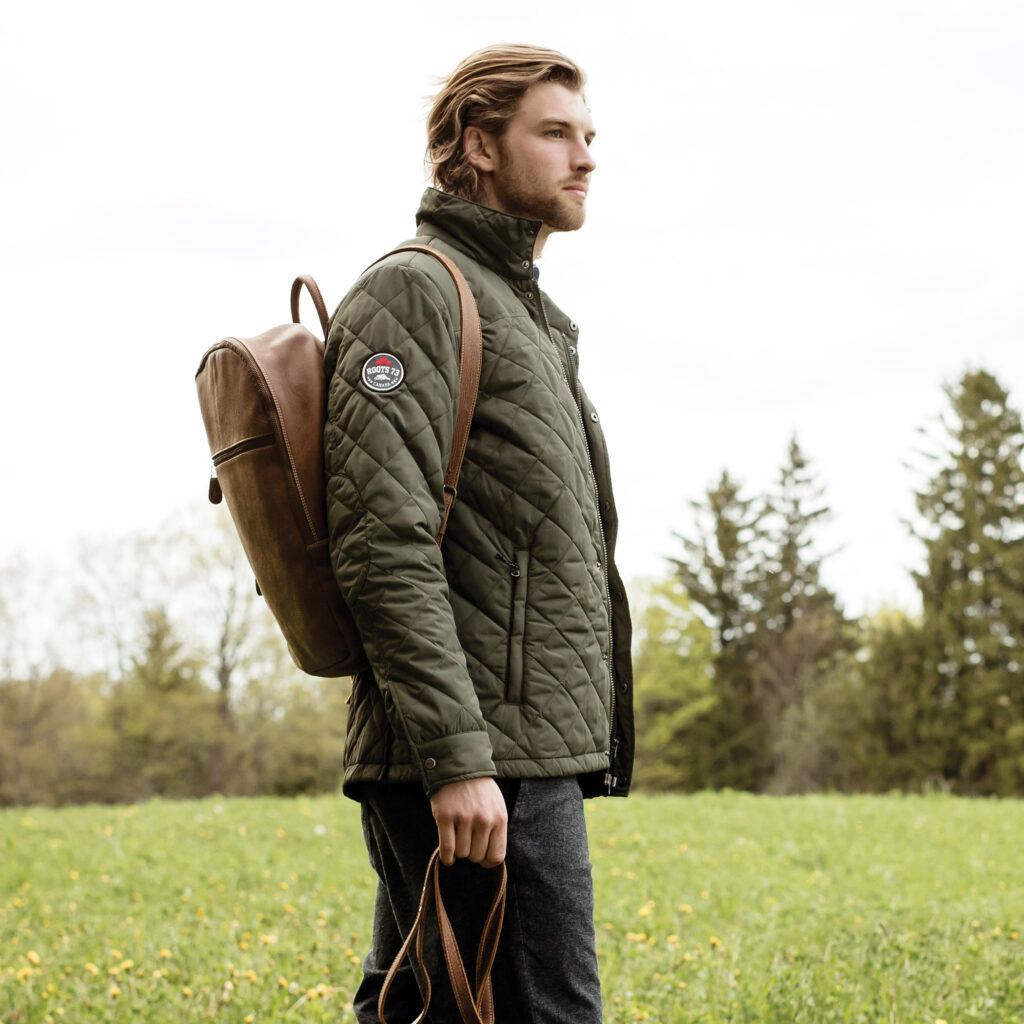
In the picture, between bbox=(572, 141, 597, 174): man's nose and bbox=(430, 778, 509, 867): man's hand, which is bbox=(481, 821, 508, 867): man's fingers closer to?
bbox=(430, 778, 509, 867): man's hand

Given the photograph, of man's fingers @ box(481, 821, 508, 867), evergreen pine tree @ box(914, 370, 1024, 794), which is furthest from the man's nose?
evergreen pine tree @ box(914, 370, 1024, 794)

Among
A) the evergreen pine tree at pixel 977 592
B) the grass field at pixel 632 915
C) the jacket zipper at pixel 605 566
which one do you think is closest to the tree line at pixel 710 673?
the evergreen pine tree at pixel 977 592

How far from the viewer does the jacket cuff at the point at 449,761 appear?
74.6 inches

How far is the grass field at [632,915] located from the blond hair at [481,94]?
2728 millimetres

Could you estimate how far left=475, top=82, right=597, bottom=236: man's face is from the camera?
241 cm

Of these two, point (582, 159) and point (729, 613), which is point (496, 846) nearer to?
point (582, 159)

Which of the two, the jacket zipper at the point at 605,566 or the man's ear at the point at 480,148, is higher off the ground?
the man's ear at the point at 480,148

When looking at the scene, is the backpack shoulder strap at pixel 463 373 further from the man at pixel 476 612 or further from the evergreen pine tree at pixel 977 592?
the evergreen pine tree at pixel 977 592

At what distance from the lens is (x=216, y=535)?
31.0m

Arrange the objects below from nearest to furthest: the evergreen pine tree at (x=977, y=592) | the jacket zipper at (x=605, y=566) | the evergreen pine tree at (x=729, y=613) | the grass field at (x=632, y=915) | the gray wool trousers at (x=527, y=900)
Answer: the gray wool trousers at (x=527, y=900) < the jacket zipper at (x=605, y=566) < the grass field at (x=632, y=915) < the evergreen pine tree at (x=977, y=592) < the evergreen pine tree at (x=729, y=613)

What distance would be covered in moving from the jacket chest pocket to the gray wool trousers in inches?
7.0

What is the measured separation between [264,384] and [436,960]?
1127 millimetres

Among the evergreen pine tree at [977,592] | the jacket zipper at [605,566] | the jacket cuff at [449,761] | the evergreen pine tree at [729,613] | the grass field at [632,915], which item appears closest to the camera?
the jacket cuff at [449,761]

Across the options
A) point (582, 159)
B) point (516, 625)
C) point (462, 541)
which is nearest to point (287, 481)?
point (462, 541)
